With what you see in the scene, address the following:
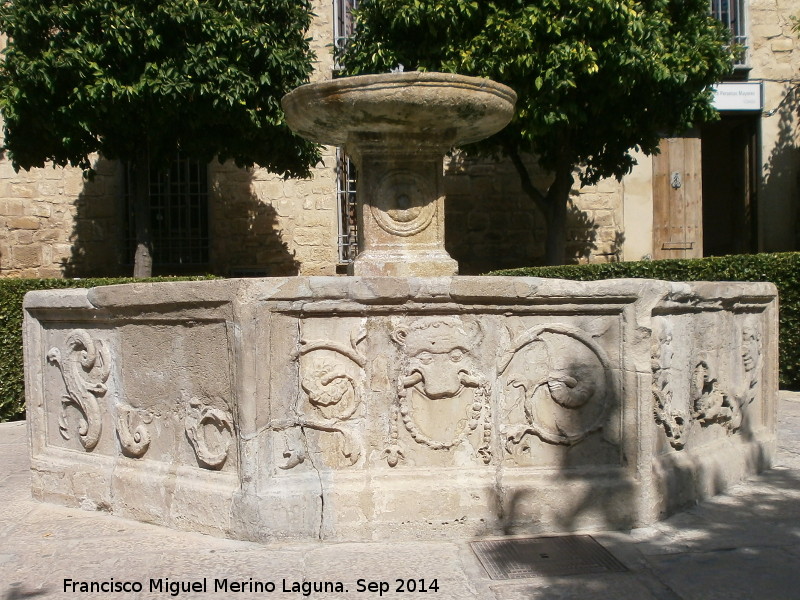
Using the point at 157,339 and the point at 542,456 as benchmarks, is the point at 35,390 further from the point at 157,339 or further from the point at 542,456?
the point at 542,456

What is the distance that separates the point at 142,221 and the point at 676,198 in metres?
8.90

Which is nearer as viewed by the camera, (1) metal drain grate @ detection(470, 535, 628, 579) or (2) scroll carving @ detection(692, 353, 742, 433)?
(1) metal drain grate @ detection(470, 535, 628, 579)

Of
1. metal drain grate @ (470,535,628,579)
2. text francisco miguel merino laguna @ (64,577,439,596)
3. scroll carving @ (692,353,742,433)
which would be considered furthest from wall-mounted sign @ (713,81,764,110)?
text francisco miguel merino laguna @ (64,577,439,596)

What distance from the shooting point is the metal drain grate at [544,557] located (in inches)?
115

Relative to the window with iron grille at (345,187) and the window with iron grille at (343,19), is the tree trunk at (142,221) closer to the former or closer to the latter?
the window with iron grille at (345,187)

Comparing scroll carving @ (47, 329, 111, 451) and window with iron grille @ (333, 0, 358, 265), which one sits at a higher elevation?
window with iron grille @ (333, 0, 358, 265)

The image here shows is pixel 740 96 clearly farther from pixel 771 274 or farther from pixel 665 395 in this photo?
pixel 665 395

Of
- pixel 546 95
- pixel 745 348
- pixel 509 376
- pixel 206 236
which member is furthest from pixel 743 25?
pixel 509 376

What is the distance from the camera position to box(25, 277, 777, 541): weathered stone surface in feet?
10.7

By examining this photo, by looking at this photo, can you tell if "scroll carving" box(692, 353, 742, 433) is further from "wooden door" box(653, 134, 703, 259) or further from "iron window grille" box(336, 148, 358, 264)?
"wooden door" box(653, 134, 703, 259)

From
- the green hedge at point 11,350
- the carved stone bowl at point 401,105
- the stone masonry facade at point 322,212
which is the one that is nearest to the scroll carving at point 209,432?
the carved stone bowl at point 401,105

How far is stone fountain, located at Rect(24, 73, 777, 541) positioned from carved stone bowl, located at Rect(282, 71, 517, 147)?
133cm

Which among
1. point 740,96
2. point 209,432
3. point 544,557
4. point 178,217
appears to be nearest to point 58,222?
point 178,217

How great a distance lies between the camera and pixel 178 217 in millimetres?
12633
